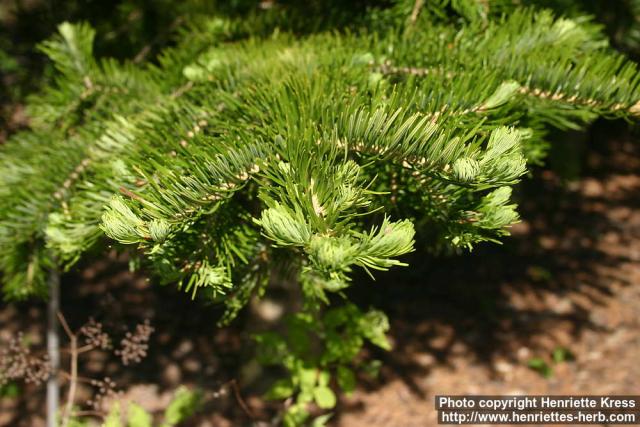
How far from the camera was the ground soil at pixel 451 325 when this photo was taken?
272 centimetres

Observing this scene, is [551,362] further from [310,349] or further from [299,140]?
[299,140]

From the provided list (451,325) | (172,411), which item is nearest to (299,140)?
(172,411)

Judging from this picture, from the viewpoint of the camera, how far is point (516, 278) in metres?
3.47

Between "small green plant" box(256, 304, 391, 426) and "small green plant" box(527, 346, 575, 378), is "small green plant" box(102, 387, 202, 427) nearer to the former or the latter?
"small green plant" box(256, 304, 391, 426)

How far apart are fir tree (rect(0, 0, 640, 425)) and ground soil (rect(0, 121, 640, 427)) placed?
4.04 feet

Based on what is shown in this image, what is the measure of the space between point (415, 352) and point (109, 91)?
2309 mm

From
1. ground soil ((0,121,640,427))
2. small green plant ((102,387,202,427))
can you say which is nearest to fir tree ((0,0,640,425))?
small green plant ((102,387,202,427))

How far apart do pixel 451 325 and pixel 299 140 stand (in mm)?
2648

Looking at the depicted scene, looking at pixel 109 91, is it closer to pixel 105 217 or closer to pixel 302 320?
pixel 105 217

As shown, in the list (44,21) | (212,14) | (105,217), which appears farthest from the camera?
(44,21)

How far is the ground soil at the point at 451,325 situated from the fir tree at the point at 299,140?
123 cm

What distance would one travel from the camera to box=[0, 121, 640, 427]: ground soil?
8.94 ft

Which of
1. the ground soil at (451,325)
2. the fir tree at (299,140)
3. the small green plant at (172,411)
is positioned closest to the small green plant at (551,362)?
the ground soil at (451,325)

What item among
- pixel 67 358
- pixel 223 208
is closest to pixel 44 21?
pixel 223 208
